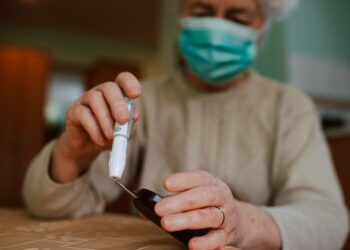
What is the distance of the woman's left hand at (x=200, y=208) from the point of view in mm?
387

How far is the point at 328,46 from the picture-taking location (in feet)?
7.00

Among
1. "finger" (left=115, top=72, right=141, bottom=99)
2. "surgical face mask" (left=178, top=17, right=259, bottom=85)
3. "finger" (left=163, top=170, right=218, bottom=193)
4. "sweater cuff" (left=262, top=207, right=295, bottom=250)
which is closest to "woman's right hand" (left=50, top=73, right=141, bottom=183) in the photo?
"finger" (left=115, top=72, right=141, bottom=99)

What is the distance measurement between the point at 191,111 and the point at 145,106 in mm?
120

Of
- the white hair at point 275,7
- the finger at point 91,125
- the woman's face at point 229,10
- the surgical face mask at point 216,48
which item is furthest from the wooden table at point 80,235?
the white hair at point 275,7

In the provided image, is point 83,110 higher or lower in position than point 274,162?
higher

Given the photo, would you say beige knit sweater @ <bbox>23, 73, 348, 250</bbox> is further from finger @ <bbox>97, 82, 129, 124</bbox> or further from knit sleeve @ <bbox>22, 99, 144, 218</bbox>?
finger @ <bbox>97, 82, 129, 124</bbox>

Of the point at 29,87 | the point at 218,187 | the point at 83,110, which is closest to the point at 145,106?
the point at 83,110

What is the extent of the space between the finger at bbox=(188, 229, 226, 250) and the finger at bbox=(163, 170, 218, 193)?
0.05 metres

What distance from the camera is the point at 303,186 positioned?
28.6 inches

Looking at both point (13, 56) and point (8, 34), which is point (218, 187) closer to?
point (13, 56)

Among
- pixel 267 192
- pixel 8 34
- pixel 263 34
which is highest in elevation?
pixel 8 34

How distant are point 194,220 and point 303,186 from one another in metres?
0.40

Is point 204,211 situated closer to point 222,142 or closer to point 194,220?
point 194,220

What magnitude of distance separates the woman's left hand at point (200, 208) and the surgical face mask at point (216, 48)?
477 millimetres
